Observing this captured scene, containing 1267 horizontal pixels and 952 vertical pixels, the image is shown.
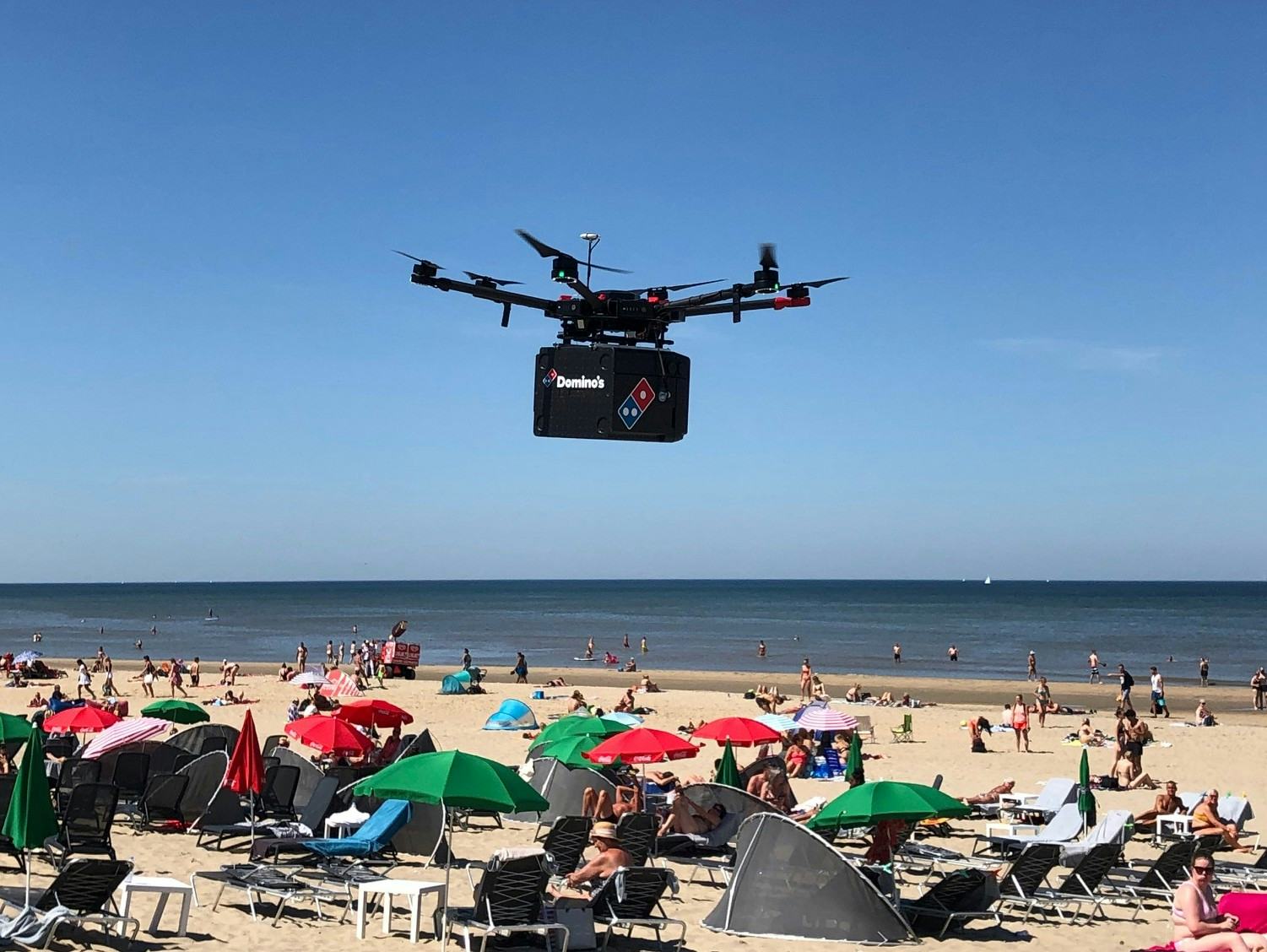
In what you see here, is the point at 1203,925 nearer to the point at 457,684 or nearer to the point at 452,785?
the point at 452,785

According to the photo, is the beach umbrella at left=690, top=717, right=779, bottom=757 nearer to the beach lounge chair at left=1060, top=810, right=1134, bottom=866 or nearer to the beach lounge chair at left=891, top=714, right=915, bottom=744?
the beach lounge chair at left=1060, top=810, right=1134, bottom=866

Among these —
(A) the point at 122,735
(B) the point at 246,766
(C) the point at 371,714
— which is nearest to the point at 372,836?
(B) the point at 246,766

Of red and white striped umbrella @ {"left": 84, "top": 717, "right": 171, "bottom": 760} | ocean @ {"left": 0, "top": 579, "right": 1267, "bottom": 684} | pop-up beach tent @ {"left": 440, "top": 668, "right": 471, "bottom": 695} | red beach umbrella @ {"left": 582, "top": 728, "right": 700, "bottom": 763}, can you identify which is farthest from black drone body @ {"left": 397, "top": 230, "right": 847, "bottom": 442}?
ocean @ {"left": 0, "top": 579, "right": 1267, "bottom": 684}

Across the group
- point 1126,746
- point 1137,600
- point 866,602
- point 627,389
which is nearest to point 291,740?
point 627,389

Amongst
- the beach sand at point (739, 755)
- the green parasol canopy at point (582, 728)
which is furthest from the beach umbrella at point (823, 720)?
the green parasol canopy at point (582, 728)

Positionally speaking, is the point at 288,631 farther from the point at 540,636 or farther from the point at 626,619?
the point at 626,619
